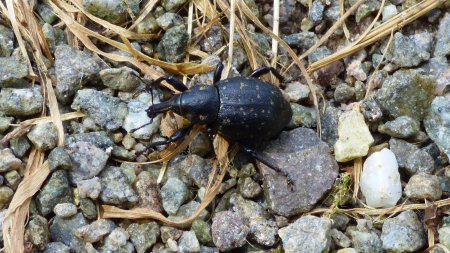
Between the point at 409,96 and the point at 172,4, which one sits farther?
the point at 172,4

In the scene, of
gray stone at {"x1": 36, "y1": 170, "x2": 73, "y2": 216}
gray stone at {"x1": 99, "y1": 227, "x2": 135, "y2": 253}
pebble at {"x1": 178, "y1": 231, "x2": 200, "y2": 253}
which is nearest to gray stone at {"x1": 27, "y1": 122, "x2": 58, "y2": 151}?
gray stone at {"x1": 36, "y1": 170, "x2": 73, "y2": 216}

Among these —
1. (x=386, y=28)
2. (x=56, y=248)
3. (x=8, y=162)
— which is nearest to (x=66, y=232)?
(x=56, y=248)

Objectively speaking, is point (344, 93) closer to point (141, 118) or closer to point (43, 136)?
point (141, 118)

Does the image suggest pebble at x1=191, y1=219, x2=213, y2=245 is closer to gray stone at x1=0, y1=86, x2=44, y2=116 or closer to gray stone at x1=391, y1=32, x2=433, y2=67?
gray stone at x1=0, y1=86, x2=44, y2=116

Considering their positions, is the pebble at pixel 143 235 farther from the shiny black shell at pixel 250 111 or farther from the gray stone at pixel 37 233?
the shiny black shell at pixel 250 111

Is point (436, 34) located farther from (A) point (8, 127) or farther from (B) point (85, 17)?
(A) point (8, 127)

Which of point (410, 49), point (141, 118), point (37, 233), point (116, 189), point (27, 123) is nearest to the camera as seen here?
point (37, 233)

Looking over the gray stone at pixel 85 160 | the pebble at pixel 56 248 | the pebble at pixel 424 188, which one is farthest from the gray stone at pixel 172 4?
the pebble at pixel 424 188
